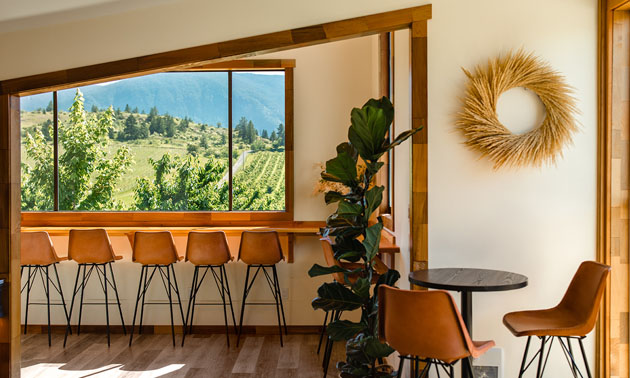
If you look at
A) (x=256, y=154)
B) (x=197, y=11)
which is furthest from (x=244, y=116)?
(x=197, y=11)

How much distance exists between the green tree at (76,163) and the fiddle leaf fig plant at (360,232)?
375 cm

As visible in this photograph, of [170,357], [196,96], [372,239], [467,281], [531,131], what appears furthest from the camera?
[196,96]

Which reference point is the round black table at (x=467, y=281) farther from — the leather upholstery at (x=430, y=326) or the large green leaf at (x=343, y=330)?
the large green leaf at (x=343, y=330)

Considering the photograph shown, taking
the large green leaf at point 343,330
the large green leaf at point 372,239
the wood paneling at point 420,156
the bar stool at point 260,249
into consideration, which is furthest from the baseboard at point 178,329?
the large green leaf at point 372,239

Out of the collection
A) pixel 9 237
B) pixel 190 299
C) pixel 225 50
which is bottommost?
pixel 190 299

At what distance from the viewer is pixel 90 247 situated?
5.67 metres

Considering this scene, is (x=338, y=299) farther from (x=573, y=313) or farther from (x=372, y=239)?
(x=573, y=313)

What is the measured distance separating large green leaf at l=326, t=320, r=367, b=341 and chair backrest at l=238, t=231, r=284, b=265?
1980 mm

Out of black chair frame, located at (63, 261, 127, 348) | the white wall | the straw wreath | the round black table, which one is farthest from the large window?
the round black table

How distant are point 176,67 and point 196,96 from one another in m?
2.67

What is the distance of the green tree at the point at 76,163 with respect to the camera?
6.57 m

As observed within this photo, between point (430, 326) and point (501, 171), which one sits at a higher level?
point (501, 171)

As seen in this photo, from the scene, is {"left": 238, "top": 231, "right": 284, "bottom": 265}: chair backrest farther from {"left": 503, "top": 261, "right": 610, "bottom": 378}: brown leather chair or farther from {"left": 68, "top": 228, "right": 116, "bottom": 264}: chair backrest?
{"left": 503, "top": 261, "right": 610, "bottom": 378}: brown leather chair

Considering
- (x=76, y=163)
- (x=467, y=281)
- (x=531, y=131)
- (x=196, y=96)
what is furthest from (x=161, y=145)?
(x=467, y=281)
